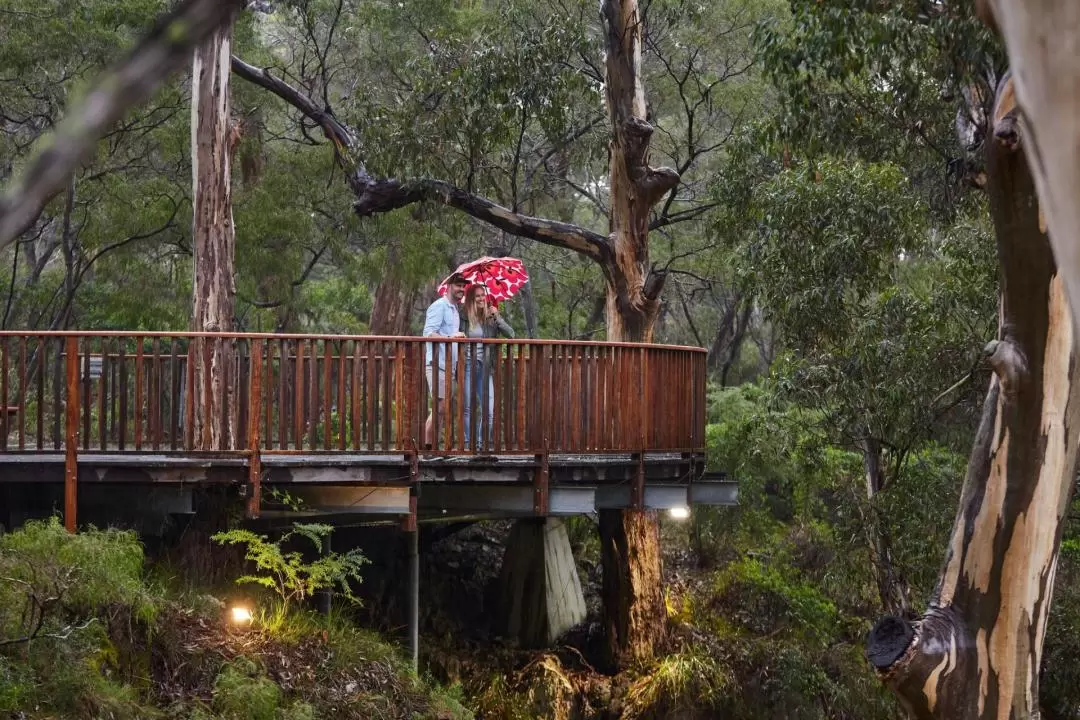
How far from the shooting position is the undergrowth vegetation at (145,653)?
817 centimetres

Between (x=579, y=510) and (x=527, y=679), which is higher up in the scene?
(x=579, y=510)

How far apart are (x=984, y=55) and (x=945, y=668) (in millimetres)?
5293

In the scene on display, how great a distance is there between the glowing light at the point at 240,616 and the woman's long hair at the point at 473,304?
3.18 metres

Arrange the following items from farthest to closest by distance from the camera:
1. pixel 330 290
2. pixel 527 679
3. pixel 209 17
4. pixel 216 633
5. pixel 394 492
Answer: pixel 330 290 → pixel 527 679 → pixel 394 492 → pixel 216 633 → pixel 209 17

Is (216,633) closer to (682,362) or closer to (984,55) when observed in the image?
(682,362)

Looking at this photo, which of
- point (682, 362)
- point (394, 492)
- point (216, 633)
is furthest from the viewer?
point (682, 362)

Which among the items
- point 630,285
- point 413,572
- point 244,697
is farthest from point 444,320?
point 630,285

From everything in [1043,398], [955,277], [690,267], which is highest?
[690,267]

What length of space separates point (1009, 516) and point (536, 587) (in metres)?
6.82

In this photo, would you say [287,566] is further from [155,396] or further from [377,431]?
[155,396]

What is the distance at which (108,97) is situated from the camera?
132 cm

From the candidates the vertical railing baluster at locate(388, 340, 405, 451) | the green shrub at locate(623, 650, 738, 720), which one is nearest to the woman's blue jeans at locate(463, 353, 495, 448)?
the vertical railing baluster at locate(388, 340, 405, 451)

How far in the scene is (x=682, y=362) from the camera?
472 inches

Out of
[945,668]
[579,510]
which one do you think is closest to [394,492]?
[579,510]
